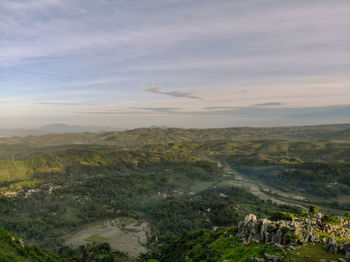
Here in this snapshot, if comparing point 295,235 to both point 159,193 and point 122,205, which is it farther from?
point 159,193

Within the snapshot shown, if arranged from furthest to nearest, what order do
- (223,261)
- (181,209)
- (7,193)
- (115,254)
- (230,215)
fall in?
(7,193) < (181,209) < (230,215) < (115,254) < (223,261)

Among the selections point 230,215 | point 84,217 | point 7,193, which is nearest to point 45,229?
point 84,217

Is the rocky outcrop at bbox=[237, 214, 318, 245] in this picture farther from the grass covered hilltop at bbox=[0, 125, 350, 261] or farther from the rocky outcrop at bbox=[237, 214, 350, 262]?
the grass covered hilltop at bbox=[0, 125, 350, 261]

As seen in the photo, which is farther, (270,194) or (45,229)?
(270,194)

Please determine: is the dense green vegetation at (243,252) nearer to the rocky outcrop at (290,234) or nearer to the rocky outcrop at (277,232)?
the rocky outcrop at (290,234)

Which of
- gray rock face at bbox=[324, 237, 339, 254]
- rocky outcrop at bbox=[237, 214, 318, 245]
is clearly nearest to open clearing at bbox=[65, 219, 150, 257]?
rocky outcrop at bbox=[237, 214, 318, 245]

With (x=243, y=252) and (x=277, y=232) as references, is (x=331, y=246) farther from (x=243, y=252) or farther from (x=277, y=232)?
(x=243, y=252)

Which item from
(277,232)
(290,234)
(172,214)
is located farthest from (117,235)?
(290,234)

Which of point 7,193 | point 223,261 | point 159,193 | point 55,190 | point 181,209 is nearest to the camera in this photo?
point 223,261
